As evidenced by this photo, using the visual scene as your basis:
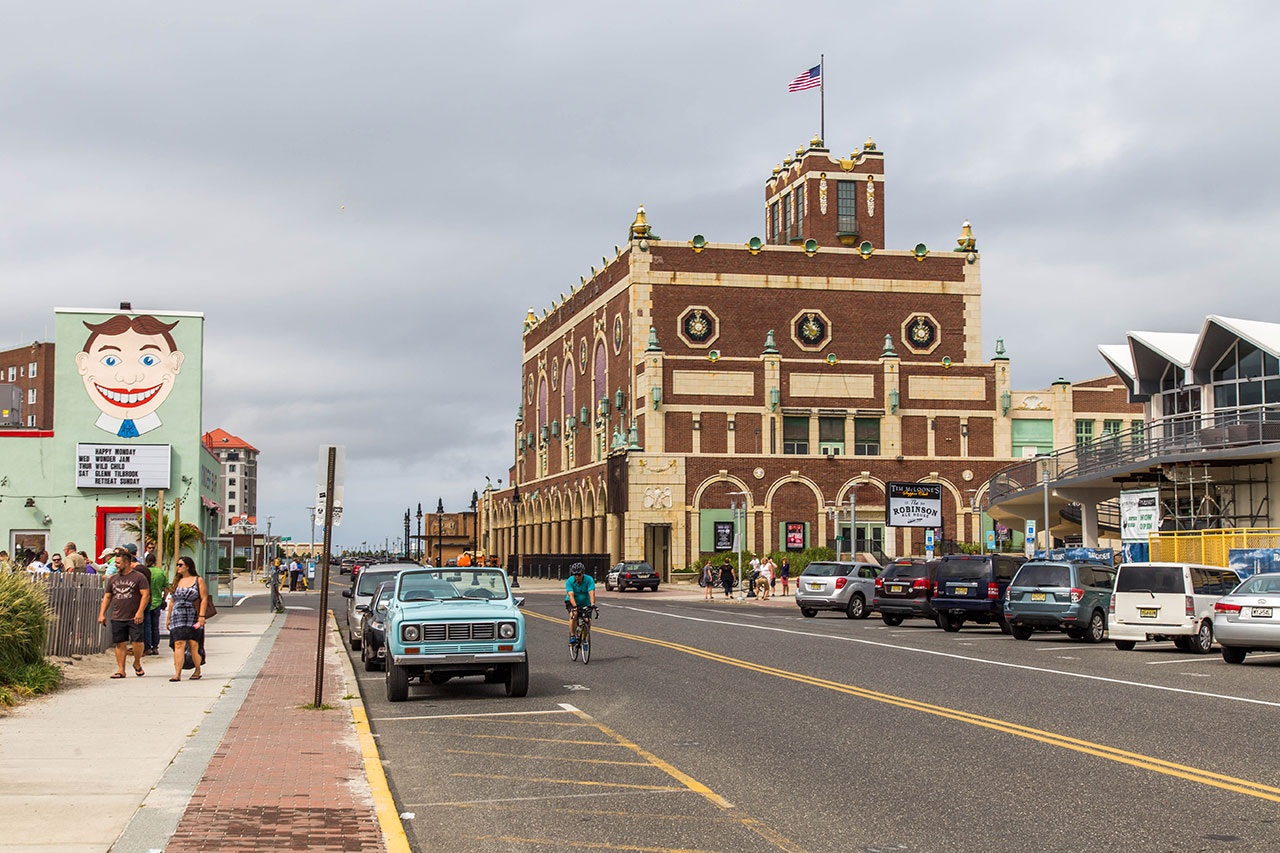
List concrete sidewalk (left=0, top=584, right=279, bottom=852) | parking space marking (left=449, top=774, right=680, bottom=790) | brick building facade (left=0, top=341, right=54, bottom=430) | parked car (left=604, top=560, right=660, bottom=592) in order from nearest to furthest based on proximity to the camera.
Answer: concrete sidewalk (left=0, top=584, right=279, bottom=852)
parking space marking (left=449, top=774, right=680, bottom=790)
parked car (left=604, top=560, right=660, bottom=592)
brick building facade (left=0, top=341, right=54, bottom=430)

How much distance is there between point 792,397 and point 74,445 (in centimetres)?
5160

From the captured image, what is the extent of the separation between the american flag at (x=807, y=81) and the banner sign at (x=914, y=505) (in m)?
29.0


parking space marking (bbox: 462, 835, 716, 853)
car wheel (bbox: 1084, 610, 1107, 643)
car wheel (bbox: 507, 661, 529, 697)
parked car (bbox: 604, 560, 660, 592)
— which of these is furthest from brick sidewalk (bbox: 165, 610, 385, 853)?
parked car (bbox: 604, 560, 660, 592)

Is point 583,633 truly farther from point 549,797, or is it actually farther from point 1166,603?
point 549,797

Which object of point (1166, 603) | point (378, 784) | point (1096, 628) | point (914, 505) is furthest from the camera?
point (914, 505)

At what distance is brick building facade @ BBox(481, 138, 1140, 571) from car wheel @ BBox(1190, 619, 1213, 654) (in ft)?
170

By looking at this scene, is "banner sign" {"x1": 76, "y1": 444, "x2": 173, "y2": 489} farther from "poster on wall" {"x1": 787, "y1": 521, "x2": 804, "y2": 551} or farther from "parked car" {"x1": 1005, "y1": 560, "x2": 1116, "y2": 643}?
"poster on wall" {"x1": 787, "y1": 521, "x2": 804, "y2": 551}

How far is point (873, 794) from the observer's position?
959 centimetres

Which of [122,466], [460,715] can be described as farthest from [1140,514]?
[460,715]

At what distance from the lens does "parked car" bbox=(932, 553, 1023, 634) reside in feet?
103

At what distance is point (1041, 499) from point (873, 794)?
46.1m

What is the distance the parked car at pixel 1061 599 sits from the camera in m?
27.1

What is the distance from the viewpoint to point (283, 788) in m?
9.78

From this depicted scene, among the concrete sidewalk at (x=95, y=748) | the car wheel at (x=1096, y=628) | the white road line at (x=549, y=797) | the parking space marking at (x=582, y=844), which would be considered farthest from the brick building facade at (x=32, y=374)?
the parking space marking at (x=582, y=844)
